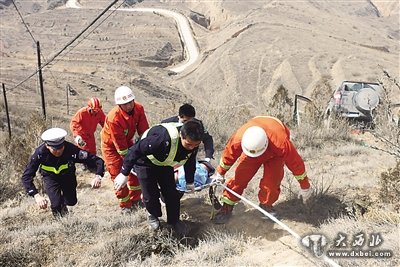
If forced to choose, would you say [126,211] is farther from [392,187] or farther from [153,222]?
[392,187]

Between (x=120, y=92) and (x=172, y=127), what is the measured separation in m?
1.35

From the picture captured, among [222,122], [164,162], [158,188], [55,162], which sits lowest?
[222,122]

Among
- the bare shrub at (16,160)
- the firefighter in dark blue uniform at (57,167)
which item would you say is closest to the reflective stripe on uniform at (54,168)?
the firefighter in dark blue uniform at (57,167)

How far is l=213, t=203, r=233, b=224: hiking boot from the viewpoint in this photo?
18.4 ft

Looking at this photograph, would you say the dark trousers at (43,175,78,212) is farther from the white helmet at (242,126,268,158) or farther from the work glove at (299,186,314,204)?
the work glove at (299,186,314,204)

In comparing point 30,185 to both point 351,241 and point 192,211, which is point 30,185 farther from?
point 351,241

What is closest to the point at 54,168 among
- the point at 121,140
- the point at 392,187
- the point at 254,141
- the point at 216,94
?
the point at 121,140

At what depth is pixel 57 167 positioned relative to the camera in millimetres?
5363

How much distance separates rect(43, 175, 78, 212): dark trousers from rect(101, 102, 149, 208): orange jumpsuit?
1.82 ft

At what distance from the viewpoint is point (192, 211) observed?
608 cm

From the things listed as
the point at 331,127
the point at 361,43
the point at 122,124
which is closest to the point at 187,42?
the point at 361,43

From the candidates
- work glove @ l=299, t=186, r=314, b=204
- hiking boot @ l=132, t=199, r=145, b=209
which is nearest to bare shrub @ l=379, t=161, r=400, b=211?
work glove @ l=299, t=186, r=314, b=204

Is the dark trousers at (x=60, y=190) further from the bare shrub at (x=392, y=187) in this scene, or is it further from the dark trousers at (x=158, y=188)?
the bare shrub at (x=392, y=187)

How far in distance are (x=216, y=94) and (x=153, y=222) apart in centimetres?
2365
